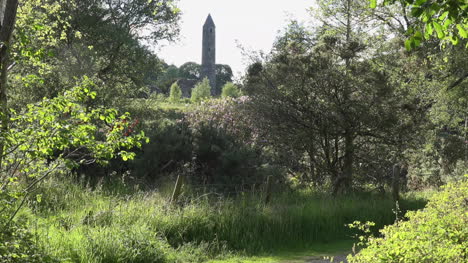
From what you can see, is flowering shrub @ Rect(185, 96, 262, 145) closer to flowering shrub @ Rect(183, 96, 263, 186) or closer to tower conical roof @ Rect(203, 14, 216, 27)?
flowering shrub @ Rect(183, 96, 263, 186)

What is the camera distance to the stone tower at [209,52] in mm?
60844

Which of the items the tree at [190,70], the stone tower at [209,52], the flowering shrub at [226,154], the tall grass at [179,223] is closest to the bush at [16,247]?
the tall grass at [179,223]

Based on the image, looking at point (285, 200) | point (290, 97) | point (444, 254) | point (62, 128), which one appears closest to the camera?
point (444, 254)

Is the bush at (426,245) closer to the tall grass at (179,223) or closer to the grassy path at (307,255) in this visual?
the grassy path at (307,255)

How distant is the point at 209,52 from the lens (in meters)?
61.0

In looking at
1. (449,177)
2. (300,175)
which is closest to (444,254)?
(300,175)

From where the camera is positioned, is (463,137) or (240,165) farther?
(463,137)

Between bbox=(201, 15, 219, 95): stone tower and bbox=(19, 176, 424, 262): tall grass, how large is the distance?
49.5 meters

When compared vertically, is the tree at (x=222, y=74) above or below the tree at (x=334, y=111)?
above

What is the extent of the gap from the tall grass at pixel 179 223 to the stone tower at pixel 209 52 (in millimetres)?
49457

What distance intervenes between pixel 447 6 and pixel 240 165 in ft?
33.1

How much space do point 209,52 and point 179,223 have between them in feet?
175

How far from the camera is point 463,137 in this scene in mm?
18969

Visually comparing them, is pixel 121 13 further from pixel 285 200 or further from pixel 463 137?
pixel 463 137
